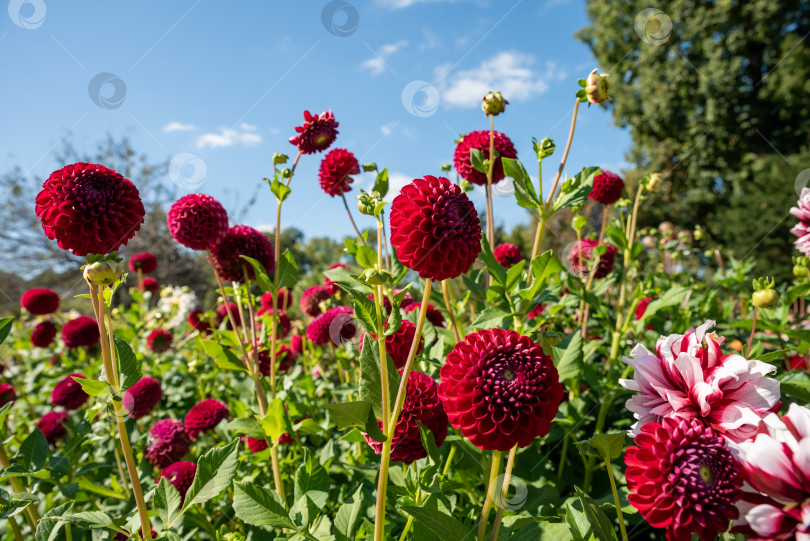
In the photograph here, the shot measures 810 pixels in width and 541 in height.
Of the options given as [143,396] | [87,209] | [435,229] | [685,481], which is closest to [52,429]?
[143,396]

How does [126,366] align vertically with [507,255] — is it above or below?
below

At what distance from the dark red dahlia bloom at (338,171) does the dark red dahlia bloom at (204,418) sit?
2.84ft

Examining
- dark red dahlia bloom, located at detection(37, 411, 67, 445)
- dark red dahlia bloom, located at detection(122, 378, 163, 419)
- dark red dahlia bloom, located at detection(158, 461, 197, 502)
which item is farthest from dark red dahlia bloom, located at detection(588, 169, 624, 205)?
dark red dahlia bloom, located at detection(37, 411, 67, 445)

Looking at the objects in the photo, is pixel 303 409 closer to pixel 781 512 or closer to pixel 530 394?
pixel 530 394

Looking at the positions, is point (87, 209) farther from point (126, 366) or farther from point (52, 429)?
point (52, 429)

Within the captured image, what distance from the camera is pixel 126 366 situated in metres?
0.87

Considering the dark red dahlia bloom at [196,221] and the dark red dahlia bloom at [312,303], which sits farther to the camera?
the dark red dahlia bloom at [312,303]

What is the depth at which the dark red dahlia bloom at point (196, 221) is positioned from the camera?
1247 millimetres

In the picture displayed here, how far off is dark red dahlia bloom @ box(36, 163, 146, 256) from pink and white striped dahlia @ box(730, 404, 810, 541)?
1.05m

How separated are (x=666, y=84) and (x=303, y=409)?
16.5 meters

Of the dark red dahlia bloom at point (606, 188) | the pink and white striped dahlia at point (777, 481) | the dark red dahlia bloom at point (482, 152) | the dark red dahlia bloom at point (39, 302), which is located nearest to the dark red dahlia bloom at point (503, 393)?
the pink and white striped dahlia at point (777, 481)

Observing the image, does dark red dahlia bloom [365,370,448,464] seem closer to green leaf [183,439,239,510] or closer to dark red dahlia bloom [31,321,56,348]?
green leaf [183,439,239,510]

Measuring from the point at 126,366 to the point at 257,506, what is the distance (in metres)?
0.37

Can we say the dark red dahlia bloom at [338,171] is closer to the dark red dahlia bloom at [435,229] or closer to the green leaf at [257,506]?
the dark red dahlia bloom at [435,229]
